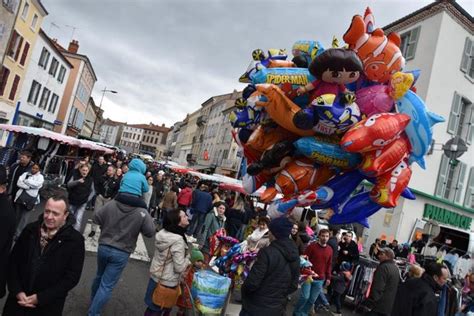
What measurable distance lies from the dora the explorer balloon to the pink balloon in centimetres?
22

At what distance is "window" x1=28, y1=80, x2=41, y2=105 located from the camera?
30.2 metres

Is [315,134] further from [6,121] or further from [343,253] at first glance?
[6,121]

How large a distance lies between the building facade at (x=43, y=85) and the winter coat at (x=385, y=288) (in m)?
29.1

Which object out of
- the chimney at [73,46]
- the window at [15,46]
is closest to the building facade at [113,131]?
the chimney at [73,46]

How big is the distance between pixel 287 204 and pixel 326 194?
0.33m

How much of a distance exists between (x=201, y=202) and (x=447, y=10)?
14.3 meters

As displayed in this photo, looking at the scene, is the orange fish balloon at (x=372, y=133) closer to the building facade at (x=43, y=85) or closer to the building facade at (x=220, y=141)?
the building facade at (x=43, y=85)

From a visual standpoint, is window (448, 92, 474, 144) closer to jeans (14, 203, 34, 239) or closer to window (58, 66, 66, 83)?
jeans (14, 203, 34, 239)

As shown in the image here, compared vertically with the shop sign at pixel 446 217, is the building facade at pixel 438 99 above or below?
above

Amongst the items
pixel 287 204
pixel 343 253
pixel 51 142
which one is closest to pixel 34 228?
pixel 287 204

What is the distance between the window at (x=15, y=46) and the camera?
2478 centimetres

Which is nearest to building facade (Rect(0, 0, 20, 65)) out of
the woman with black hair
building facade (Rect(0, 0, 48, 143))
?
building facade (Rect(0, 0, 48, 143))

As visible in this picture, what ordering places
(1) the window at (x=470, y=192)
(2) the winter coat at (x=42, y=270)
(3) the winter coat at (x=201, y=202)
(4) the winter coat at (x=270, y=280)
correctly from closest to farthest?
1. (2) the winter coat at (x=42, y=270)
2. (4) the winter coat at (x=270, y=280)
3. (3) the winter coat at (x=201, y=202)
4. (1) the window at (x=470, y=192)

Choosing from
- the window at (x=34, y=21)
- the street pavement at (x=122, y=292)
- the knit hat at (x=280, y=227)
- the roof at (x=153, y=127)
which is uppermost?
the roof at (x=153, y=127)
